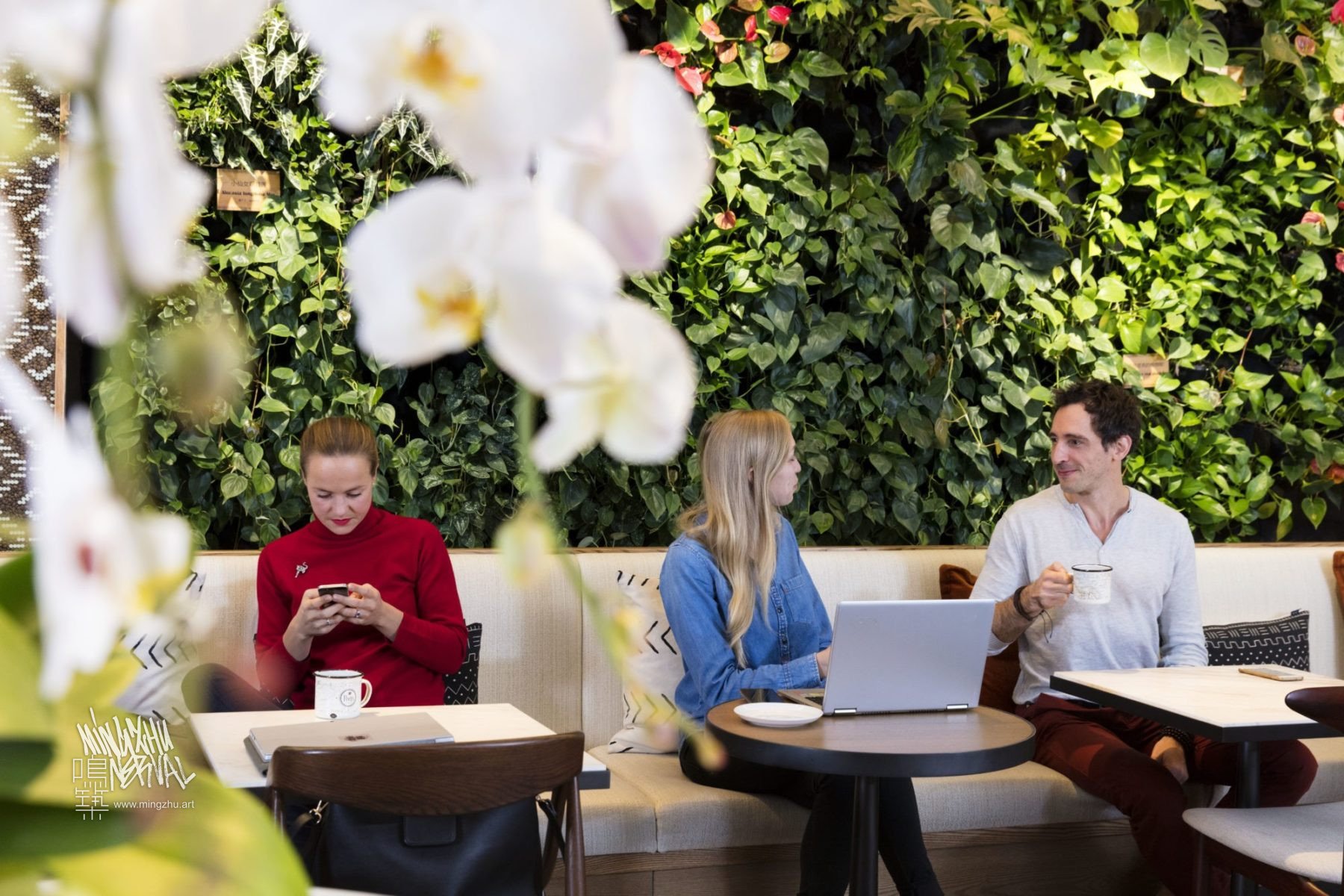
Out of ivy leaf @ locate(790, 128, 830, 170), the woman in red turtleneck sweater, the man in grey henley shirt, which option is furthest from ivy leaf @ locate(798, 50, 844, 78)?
the woman in red turtleneck sweater

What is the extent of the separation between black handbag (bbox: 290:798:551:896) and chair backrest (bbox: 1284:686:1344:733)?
138 cm

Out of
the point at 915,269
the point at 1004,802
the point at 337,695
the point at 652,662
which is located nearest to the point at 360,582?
the point at 337,695

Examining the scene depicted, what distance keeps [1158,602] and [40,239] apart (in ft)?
9.75

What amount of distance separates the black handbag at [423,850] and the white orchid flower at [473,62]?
1.72 metres

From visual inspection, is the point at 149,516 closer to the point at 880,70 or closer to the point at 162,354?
the point at 162,354

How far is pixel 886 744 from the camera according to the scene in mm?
2299

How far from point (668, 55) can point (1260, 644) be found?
95.2 inches

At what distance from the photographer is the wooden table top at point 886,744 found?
2.22 meters

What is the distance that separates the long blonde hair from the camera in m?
2.91

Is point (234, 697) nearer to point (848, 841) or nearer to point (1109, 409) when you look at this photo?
point (848, 841)

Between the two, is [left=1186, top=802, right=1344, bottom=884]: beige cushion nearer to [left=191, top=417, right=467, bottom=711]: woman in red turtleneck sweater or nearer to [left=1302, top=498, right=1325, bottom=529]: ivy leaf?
[left=191, top=417, right=467, bottom=711]: woman in red turtleneck sweater

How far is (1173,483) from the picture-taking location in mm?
4148

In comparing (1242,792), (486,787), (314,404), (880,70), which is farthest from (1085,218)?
(486,787)

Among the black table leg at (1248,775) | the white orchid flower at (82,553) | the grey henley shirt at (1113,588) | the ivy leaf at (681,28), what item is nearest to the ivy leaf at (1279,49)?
the grey henley shirt at (1113,588)
